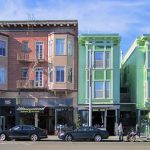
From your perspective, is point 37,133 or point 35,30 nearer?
point 37,133

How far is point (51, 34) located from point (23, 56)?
4004 mm

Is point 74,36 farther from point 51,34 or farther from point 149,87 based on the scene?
point 149,87

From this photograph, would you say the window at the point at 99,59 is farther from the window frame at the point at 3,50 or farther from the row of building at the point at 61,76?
the window frame at the point at 3,50

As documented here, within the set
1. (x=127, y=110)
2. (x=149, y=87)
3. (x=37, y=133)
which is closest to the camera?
(x=37, y=133)

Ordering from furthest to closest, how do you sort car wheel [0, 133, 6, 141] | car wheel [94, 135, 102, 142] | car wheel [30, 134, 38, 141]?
1. car wheel [94, 135, 102, 142]
2. car wheel [30, 134, 38, 141]
3. car wheel [0, 133, 6, 141]

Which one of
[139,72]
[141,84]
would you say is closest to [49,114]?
[141,84]

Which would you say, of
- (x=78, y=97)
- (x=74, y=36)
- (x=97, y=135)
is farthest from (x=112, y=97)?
(x=97, y=135)

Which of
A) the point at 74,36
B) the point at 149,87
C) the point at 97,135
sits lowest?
the point at 97,135

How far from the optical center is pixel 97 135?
4406 centimetres

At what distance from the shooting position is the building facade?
5566 cm

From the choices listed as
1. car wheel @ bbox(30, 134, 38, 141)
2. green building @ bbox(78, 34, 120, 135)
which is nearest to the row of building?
green building @ bbox(78, 34, 120, 135)

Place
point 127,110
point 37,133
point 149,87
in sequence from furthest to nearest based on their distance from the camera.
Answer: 1. point 127,110
2. point 149,87
3. point 37,133

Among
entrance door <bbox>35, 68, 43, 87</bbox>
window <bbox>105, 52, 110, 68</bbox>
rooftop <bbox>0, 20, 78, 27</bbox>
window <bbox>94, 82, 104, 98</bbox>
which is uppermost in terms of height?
rooftop <bbox>0, 20, 78, 27</bbox>

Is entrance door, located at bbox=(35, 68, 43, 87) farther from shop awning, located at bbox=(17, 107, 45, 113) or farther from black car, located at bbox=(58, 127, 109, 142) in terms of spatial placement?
black car, located at bbox=(58, 127, 109, 142)
